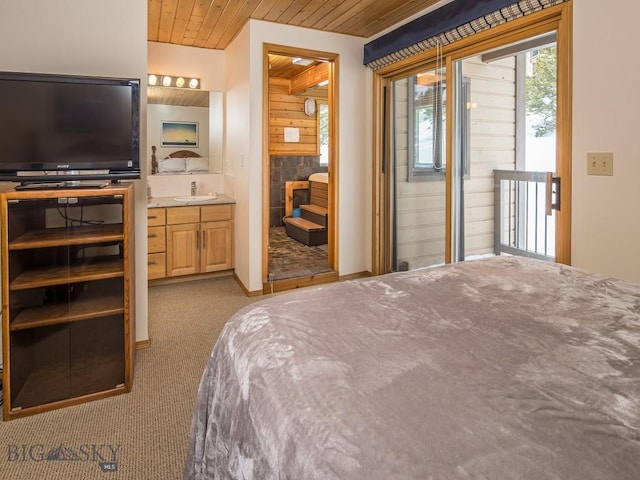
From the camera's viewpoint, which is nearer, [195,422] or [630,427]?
[630,427]

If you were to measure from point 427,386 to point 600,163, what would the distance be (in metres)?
2.13

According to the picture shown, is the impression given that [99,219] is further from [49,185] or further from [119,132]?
[119,132]

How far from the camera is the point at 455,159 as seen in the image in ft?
11.5

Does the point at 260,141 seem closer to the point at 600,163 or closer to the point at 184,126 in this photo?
the point at 184,126

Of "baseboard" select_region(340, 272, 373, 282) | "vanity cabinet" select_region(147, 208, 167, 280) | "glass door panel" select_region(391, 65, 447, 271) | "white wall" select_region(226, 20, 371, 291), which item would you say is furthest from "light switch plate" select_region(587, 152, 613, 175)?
"vanity cabinet" select_region(147, 208, 167, 280)

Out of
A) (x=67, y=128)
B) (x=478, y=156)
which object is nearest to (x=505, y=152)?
(x=478, y=156)

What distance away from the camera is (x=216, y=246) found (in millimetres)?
4496

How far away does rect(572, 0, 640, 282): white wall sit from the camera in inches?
86.3

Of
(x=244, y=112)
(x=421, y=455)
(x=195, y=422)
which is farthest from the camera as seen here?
(x=244, y=112)

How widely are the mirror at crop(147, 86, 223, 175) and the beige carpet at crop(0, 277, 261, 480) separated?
8.02 feet

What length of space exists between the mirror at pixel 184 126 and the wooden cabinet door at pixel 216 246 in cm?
85

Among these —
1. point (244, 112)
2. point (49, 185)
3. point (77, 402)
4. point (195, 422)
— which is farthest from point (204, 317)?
point (195, 422)

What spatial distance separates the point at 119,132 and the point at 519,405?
7.70 ft

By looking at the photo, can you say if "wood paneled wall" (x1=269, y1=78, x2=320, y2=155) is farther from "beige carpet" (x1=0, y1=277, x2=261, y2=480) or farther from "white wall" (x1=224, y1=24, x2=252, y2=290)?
"beige carpet" (x1=0, y1=277, x2=261, y2=480)
